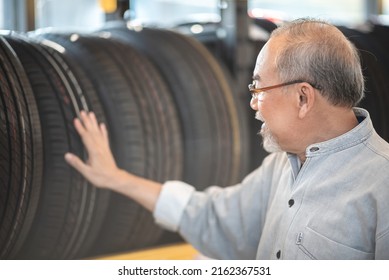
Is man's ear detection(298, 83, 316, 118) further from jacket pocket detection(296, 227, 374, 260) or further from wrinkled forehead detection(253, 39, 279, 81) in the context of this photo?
jacket pocket detection(296, 227, 374, 260)

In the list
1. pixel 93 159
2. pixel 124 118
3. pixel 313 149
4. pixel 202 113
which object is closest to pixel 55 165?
pixel 93 159

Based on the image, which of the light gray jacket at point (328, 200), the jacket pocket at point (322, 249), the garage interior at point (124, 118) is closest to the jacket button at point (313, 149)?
the light gray jacket at point (328, 200)

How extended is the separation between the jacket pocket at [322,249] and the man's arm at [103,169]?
1.29 ft

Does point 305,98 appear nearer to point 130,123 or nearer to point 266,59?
point 266,59

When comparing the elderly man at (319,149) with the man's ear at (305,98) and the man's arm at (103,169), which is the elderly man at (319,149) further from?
the man's arm at (103,169)

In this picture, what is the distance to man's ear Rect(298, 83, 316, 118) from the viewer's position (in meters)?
1.13

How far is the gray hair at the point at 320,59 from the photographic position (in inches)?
43.3

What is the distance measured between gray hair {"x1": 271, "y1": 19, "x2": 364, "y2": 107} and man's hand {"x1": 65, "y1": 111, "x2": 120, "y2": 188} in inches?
19.0

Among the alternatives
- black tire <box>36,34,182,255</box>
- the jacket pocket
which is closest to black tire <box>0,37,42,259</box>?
black tire <box>36,34,182,255</box>

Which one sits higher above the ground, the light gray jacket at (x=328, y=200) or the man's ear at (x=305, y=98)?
the man's ear at (x=305, y=98)

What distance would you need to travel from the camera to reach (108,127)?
5.03 feet

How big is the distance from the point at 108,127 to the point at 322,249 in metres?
0.60

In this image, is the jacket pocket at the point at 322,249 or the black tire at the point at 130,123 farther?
the black tire at the point at 130,123

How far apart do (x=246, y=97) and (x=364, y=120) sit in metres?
0.80
